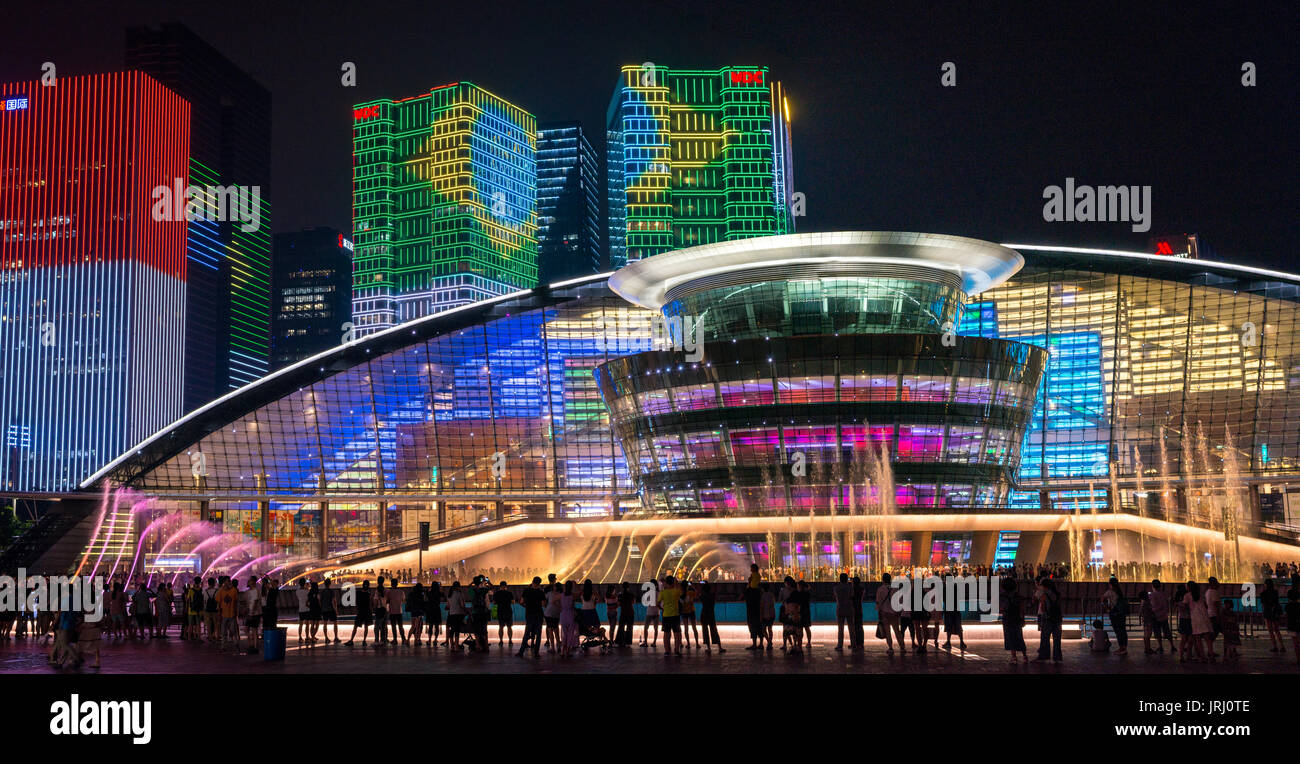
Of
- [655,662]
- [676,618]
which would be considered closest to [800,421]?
[676,618]

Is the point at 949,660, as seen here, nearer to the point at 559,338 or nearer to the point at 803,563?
the point at 803,563

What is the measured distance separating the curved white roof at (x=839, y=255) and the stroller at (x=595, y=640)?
47145 millimetres

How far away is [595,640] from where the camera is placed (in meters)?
28.6

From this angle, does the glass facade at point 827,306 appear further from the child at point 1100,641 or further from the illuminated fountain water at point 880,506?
the child at point 1100,641

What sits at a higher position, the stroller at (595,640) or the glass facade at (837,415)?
the glass facade at (837,415)

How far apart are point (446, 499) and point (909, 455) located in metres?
40.2

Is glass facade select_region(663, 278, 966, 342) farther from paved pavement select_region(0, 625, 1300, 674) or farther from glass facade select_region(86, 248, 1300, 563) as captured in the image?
paved pavement select_region(0, 625, 1300, 674)

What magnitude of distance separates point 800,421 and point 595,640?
151 ft

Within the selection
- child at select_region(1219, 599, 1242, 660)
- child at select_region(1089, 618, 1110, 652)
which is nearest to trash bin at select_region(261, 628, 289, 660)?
child at select_region(1089, 618, 1110, 652)

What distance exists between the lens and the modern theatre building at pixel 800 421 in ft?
239

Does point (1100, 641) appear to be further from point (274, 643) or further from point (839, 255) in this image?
point (839, 255)

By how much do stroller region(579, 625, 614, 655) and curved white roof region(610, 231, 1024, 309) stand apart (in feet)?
155

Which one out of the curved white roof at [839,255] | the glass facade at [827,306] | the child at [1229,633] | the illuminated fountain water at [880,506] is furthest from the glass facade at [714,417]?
the child at [1229,633]
